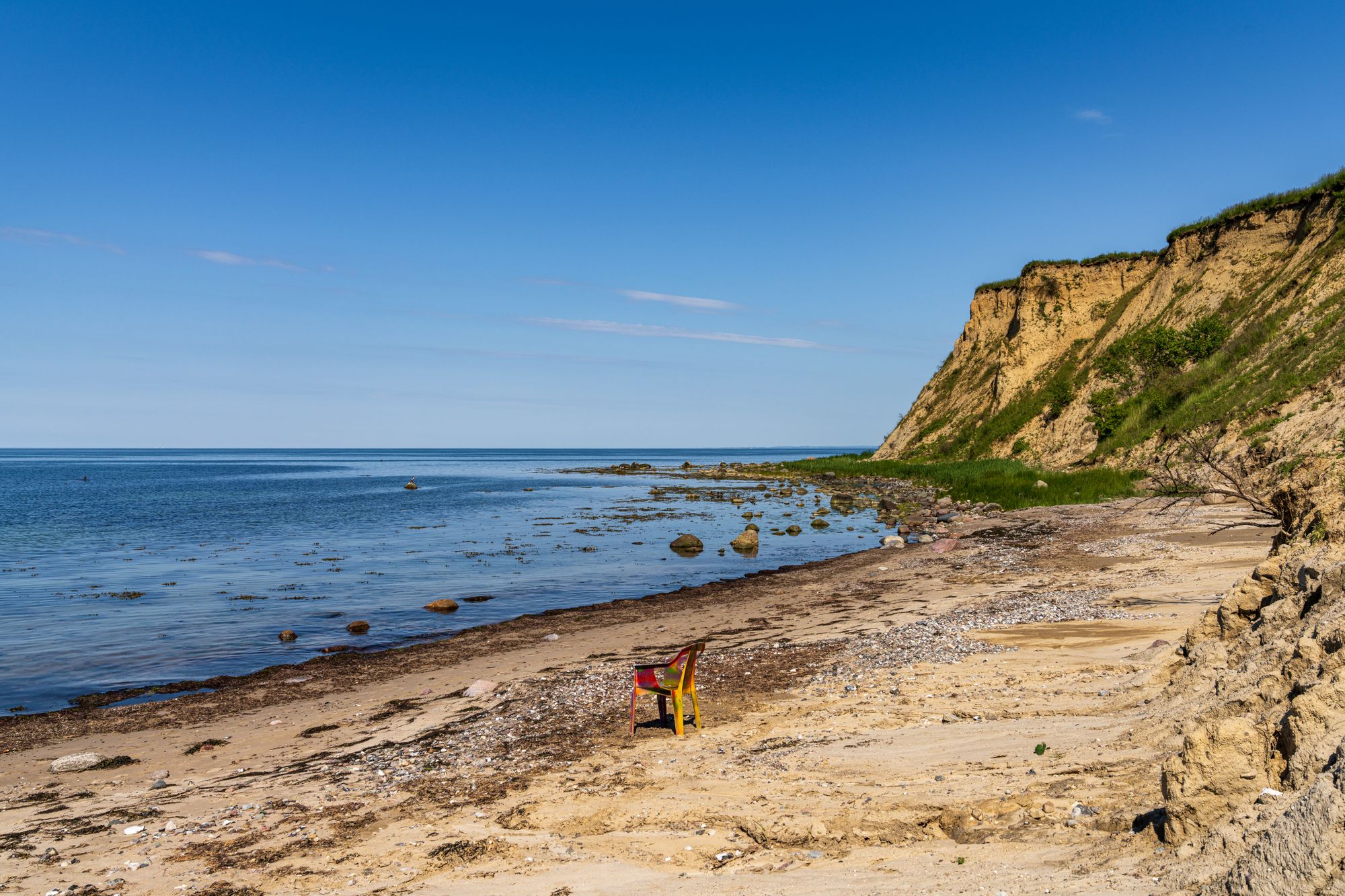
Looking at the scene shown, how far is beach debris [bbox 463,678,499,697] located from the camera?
45.6 feet

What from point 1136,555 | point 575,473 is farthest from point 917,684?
point 575,473

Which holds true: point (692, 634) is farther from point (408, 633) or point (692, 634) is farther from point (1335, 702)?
point (1335, 702)

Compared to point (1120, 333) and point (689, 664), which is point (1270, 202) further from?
point (689, 664)

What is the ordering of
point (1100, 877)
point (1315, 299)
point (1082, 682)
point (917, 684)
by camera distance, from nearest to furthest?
1. point (1100, 877)
2. point (1082, 682)
3. point (917, 684)
4. point (1315, 299)

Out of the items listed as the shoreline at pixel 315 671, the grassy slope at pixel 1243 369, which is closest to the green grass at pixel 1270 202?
the grassy slope at pixel 1243 369

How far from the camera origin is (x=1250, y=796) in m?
4.79

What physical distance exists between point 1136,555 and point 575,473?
4118 inches

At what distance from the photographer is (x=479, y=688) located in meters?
14.1

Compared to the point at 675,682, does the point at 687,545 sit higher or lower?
lower

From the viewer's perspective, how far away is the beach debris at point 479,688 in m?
13.9

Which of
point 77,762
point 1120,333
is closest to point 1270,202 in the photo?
point 1120,333

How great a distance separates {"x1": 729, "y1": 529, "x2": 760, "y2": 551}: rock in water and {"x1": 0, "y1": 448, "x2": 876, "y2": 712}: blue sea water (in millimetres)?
551

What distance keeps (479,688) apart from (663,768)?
601 centimetres

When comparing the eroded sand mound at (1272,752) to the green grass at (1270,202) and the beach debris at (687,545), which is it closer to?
the beach debris at (687,545)
